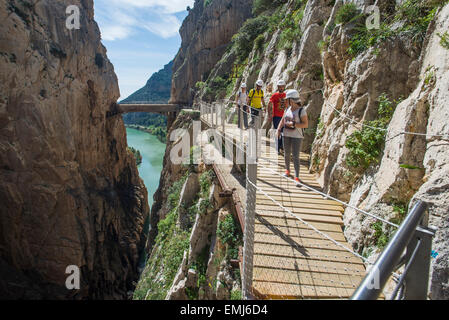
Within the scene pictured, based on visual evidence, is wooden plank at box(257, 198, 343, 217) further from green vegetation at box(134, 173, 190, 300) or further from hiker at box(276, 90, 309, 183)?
green vegetation at box(134, 173, 190, 300)

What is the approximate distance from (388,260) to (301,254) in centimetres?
239

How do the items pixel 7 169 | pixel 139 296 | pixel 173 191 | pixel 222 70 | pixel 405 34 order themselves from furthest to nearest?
pixel 222 70, pixel 7 169, pixel 173 191, pixel 139 296, pixel 405 34

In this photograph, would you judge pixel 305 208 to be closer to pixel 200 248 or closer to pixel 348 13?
pixel 200 248

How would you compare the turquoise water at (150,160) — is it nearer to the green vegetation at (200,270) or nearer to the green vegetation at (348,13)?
the green vegetation at (200,270)

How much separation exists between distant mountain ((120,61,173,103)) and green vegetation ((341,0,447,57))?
127m

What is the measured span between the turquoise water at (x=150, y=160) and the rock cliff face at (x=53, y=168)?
66.2 ft

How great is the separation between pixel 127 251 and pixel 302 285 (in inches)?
840

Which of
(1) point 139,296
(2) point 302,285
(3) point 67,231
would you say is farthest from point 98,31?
(2) point 302,285

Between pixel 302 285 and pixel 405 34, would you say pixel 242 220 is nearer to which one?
pixel 302 285

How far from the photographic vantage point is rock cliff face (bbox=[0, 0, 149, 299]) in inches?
574

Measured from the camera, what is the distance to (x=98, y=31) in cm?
2438

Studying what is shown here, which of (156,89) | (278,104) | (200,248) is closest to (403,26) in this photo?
(278,104)

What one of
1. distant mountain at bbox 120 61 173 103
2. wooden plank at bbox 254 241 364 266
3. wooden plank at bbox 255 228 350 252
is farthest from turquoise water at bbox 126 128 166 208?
wooden plank at bbox 254 241 364 266

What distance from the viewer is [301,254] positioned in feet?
11.7
